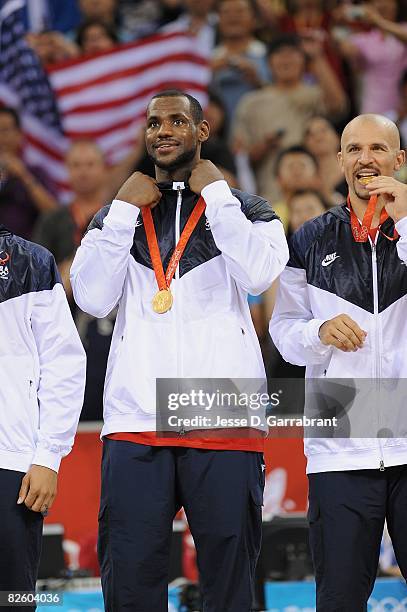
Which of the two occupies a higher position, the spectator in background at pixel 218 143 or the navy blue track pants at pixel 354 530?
the spectator in background at pixel 218 143

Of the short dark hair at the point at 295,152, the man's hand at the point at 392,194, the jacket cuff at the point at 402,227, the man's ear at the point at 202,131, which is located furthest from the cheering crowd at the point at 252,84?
the jacket cuff at the point at 402,227

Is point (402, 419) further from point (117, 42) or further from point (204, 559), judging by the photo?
point (117, 42)

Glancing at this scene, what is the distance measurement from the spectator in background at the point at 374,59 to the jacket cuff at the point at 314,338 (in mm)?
5349

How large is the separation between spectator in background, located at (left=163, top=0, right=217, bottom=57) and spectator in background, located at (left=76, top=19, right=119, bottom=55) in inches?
20.4

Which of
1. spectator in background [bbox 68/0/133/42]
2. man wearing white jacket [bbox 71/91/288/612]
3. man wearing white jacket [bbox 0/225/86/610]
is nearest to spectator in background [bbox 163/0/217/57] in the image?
spectator in background [bbox 68/0/133/42]

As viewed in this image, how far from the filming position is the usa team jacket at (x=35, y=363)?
4137mm

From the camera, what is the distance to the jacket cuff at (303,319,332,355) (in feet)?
14.2

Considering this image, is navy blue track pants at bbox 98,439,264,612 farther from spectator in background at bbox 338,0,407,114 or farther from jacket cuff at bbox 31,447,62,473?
spectator in background at bbox 338,0,407,114

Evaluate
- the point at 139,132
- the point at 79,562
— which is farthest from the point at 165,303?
the point at 139,132

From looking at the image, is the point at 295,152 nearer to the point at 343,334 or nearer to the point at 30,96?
the point at 30,96

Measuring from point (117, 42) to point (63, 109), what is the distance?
2.55 feet

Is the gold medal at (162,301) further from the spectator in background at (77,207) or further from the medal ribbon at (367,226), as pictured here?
the spectator in background at (77,207)

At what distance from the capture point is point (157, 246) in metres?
4.38

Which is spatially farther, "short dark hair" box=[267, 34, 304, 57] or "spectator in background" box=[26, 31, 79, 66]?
"spectator in background" box=[26, 31, 79, 66]
